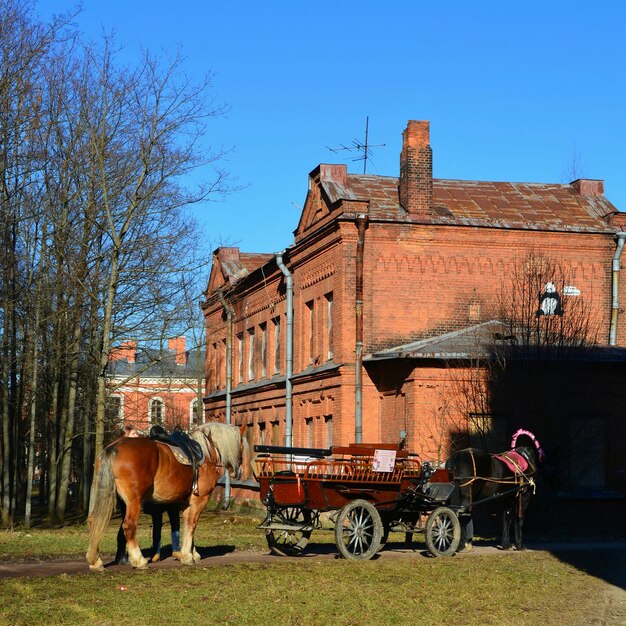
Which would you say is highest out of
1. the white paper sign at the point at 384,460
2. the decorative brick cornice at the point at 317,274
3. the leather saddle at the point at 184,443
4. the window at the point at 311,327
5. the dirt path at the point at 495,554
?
the decorative brick cornice at the point at 317,274

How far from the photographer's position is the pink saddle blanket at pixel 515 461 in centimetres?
1864

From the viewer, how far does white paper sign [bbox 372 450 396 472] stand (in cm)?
1575

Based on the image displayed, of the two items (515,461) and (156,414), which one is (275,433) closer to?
(156,414)

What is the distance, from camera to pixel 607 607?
11.8m

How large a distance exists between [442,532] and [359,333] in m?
11.2

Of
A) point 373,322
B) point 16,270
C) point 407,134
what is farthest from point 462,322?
point 16,270

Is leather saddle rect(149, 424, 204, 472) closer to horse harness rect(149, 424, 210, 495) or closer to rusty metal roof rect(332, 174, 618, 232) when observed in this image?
horse harness rect(149, 424, 210, 495)

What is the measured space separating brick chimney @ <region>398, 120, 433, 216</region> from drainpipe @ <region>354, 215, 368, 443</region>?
1537mm

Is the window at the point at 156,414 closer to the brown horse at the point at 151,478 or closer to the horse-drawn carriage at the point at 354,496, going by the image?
the horse-drawn carriage at the point at 354,496

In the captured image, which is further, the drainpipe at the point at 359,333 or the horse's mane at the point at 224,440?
the drainpipe at the point at 359,333

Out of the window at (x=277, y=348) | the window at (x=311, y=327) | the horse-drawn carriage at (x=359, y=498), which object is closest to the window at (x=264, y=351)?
the window at (x=277, y=348)

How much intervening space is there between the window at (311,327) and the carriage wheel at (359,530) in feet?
50.2

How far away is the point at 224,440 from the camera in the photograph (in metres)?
14.9

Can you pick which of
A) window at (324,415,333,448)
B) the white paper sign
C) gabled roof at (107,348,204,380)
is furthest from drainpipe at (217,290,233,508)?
the white paper sign
